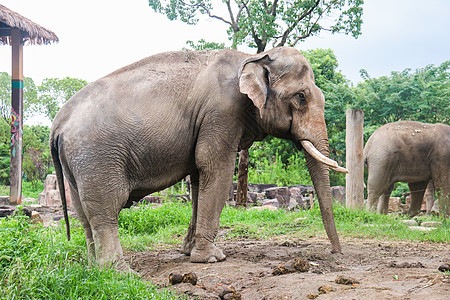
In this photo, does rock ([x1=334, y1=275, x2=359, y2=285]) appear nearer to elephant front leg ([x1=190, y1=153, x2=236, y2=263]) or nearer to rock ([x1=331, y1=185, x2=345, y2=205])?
elephant front leg ([x1=190, y1=153, x2=236, y2=263])

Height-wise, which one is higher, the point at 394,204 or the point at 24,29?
the point at 24,29

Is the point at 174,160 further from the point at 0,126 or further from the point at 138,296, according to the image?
the point at 0,126

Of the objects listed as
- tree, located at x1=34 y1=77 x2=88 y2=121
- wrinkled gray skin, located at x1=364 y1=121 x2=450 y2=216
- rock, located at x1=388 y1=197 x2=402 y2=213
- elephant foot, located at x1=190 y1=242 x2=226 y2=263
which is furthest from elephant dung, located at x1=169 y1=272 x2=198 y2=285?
tree, located at x1=34 y1=77 x2=88 y2=121

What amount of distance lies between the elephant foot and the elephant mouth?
143 centimetres

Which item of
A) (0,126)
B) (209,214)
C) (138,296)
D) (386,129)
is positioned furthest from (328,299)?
(0,126)

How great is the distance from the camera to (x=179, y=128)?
16.3ft

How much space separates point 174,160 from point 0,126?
19.2 m

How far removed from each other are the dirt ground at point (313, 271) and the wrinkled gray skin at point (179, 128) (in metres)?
0.38

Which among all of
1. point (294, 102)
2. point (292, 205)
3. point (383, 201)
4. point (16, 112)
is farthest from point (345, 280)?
point (16, 112)

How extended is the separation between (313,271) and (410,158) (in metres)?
5.54

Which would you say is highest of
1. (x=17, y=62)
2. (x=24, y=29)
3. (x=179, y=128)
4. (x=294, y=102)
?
(x=24, y=29)

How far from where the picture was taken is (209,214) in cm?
504

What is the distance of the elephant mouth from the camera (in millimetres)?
4934

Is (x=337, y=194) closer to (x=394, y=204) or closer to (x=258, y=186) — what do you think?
(x=394, y=204)
